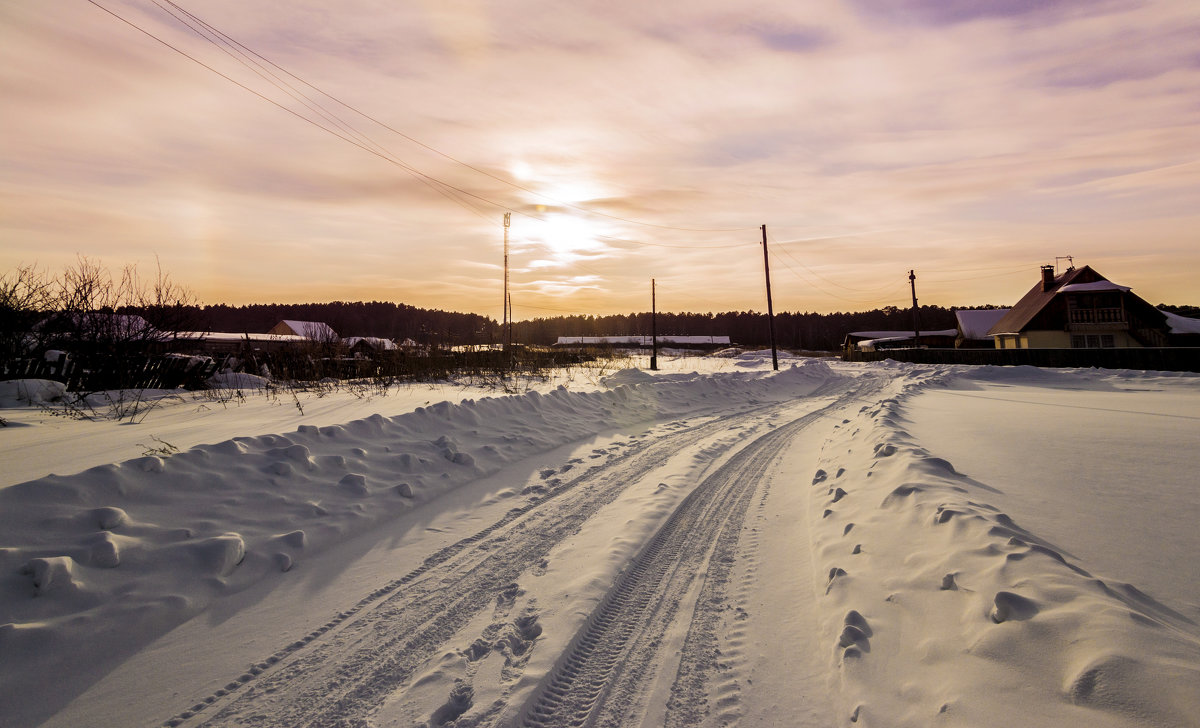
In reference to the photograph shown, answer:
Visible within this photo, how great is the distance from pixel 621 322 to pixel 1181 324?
14070 centimetres

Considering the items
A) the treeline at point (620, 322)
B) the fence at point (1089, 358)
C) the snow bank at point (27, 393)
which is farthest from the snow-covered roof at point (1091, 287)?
the treeline at point (620, 322)

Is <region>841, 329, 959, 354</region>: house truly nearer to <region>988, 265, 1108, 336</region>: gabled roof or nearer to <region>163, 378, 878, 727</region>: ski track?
<region>988, 265, 1108, 336</region>: gabled roof

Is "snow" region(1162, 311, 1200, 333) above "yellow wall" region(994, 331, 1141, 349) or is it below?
above

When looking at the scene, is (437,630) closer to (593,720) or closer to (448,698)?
(448,698)

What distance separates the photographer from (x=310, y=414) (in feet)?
29.9

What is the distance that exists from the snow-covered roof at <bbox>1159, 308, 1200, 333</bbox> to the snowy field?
45.7 m

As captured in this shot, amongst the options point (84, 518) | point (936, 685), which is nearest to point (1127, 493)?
point (936, 685)

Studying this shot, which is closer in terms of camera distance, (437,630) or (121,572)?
(437,630)

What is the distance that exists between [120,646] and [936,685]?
191 inches

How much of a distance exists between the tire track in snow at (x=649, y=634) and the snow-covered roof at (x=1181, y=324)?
171 feet

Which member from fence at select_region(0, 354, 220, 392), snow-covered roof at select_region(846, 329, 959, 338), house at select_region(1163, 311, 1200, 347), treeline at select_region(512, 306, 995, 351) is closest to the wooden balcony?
house at select_region(1163, 311, 1200, 347)

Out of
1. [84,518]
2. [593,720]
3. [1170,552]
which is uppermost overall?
[84,518]

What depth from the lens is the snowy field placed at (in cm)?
268

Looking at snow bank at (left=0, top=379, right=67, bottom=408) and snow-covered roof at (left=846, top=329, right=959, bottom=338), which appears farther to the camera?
snow-covered roof at (left=846, top=329, right=959, bottom=338)
